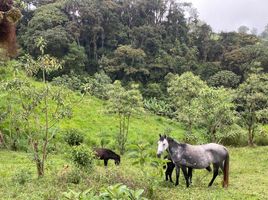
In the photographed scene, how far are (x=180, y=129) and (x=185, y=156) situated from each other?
2339cm

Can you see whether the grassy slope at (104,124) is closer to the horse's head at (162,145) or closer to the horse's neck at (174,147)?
the horse's neck at (174,147)

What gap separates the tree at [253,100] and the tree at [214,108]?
5.98 feet

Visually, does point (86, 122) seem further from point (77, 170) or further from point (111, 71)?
point (77, 170)

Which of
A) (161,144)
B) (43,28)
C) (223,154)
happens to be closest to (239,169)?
(223,154)

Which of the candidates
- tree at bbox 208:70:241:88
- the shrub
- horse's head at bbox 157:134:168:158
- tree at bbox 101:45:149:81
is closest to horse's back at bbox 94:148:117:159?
horse's head at bbox 157:134:168:158

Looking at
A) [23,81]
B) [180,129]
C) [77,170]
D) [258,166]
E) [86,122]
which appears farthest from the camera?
[180,129]

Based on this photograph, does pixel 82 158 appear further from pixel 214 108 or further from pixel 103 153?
pixel 214 108

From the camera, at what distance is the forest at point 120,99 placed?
1148cm

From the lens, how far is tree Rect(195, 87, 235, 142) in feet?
86.4

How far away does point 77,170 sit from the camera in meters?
12.2

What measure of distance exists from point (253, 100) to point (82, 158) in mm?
A: 19245

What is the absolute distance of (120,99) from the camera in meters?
25.8

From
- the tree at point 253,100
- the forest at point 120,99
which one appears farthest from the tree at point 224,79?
the tree at point 253,100

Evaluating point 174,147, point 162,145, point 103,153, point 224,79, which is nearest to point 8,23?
point 162,145
